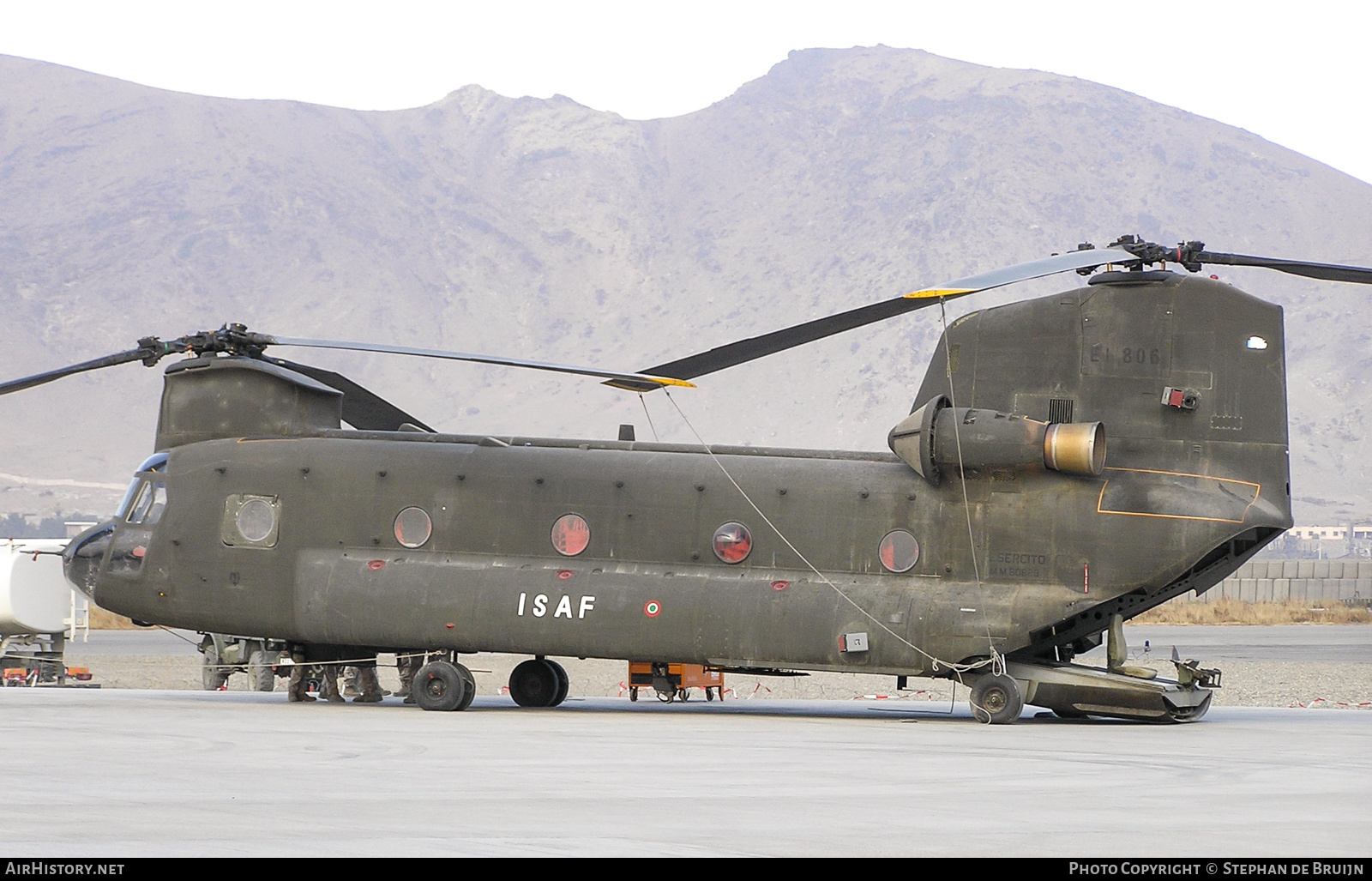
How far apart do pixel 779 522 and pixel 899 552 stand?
1.47 meters

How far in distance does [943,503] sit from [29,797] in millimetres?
11442

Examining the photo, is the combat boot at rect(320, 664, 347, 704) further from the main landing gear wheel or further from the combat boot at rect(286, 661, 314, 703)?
the main landing gear wheel

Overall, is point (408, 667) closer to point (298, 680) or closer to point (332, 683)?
point (332, 683)

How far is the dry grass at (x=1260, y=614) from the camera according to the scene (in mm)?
57781

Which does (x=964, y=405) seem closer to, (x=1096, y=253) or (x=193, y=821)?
(x=1096, y=253)

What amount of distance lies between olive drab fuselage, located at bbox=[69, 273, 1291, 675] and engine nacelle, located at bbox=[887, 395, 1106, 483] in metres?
0.12

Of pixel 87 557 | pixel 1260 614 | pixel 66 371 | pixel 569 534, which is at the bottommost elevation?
pixel 87 557

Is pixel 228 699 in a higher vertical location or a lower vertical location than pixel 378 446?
lower

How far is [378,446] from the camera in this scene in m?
21.1

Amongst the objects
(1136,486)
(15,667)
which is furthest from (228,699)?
(1136,486)

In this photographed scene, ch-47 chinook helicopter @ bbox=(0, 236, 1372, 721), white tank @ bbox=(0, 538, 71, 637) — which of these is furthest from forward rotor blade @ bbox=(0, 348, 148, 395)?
white tank @ bbox=(0, 538, 71, 637)

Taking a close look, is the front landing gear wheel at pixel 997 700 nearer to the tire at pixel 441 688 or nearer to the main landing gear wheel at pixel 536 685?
the main landing gear wheel at pixel 536 685

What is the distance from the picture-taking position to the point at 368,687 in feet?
73.3

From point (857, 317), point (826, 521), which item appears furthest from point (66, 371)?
point (857, 317)
